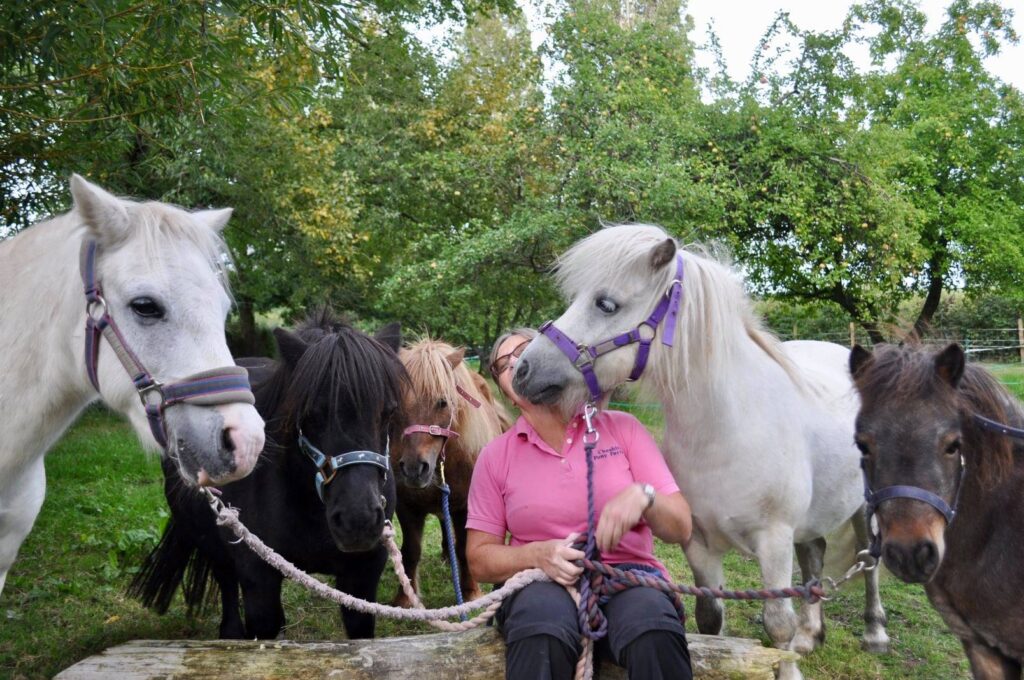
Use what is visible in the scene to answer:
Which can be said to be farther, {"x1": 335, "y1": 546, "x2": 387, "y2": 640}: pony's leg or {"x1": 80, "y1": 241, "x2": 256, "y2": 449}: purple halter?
{"x1": 335, "y1": 546, "x2": 387, "y2": 640}: pony's leg

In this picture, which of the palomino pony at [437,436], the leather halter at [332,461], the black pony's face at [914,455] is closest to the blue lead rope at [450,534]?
the palomino pony at [437,436]

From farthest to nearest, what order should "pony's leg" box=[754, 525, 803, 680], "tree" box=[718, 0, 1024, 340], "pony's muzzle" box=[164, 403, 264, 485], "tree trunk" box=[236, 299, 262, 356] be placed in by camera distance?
"tree trunk" box=[236, 299, 262, 356] < "tree" box=[718, 0, 1024, 340] < "pony's leg" box=[754, 525, 803, 680] < "pony's muzzle" box=[164, 403, 264, 485]

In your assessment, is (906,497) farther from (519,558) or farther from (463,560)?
(463,560)

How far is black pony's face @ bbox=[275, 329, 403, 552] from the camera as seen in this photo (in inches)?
111

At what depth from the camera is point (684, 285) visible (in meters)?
3.15

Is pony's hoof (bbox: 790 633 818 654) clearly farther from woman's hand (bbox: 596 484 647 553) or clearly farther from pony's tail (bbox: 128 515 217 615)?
pony's tail (bbox: 128 515 217 615)

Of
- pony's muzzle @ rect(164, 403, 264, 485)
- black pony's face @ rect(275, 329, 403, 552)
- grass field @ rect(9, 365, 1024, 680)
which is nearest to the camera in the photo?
pony's muzzle @ rect(164, 403, 264, 485)

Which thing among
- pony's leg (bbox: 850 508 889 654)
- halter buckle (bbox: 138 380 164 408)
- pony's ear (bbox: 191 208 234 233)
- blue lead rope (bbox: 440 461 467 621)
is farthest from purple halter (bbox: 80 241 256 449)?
pony's leg (bbox: 850 508 889 654)

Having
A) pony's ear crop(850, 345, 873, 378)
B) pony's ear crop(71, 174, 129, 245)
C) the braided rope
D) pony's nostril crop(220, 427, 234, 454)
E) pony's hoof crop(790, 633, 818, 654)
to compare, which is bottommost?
pony's hoof crop(790, 633, 818, 654)

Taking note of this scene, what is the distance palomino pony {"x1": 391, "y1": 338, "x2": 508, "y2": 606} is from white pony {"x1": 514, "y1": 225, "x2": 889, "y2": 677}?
1.44m

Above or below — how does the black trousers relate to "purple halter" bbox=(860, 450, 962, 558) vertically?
below

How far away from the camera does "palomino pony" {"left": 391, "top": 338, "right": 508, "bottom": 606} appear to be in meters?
4.41

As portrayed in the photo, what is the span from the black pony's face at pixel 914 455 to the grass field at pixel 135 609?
2064 mm

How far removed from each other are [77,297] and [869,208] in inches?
483
